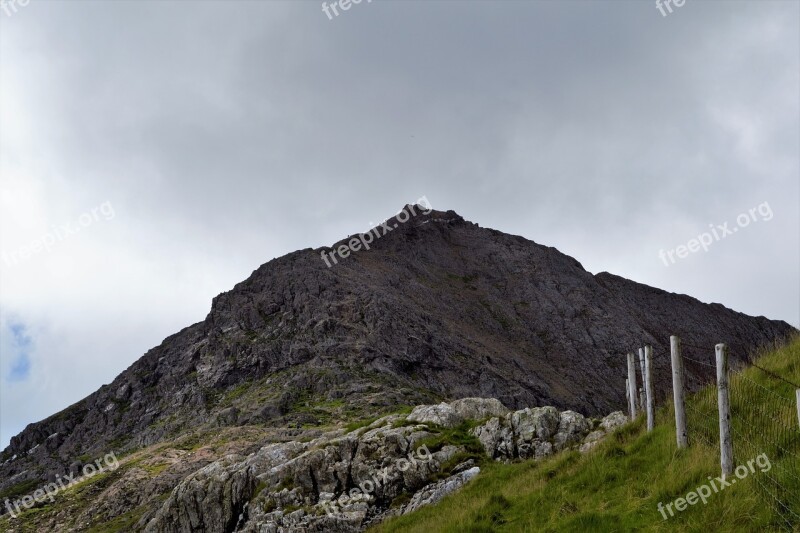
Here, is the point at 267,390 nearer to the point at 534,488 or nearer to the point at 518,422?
the point at 518,422

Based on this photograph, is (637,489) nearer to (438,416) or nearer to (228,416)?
(438,416)

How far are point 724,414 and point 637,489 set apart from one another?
2339mm

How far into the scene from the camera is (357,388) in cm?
9175

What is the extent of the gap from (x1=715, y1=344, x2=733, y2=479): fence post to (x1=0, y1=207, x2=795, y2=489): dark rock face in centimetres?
7346

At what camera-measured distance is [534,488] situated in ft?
47.3

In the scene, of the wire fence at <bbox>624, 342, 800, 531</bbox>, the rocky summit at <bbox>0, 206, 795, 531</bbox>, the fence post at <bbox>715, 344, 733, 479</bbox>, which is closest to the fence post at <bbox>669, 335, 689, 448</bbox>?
the wire fence at <bbox>624, 342, 800, 531</bbox>

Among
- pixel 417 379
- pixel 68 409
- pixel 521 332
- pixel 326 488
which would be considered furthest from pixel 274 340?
pixel 326 488

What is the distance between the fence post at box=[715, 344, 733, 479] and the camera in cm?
1057

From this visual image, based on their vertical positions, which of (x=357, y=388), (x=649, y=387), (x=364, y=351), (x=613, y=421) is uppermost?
(x=364, y=351)

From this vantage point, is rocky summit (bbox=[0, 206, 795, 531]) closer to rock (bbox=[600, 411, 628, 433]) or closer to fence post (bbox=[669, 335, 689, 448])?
rock (bbox=[600, 411, 628, 433])

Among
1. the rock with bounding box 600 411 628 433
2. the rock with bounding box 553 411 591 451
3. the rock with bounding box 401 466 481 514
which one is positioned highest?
the rock with bounding box 401 466 481 514

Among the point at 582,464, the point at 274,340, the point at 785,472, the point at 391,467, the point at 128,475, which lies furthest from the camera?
the point at 274,340

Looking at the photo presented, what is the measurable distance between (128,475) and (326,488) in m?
59.1

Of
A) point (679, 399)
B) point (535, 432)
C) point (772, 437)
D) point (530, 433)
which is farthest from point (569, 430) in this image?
point (772, 437)
